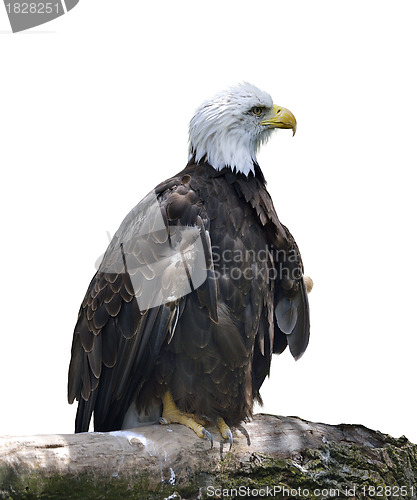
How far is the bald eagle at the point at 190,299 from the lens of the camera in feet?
16.3

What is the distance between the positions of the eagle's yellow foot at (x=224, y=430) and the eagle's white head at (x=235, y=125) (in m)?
1.98

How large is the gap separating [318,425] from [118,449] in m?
1.72

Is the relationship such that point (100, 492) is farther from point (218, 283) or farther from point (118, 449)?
point (218, 283)

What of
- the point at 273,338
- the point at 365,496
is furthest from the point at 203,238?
the point at 365,496

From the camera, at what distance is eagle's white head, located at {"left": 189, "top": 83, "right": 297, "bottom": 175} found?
216 inches

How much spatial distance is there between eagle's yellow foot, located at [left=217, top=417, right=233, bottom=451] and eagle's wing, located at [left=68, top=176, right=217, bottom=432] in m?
0.67

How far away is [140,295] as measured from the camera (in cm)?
498

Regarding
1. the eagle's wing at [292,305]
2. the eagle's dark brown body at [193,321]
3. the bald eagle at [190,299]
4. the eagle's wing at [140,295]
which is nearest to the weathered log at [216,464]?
the bald eagle at [190,299]

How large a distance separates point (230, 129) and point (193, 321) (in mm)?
1639

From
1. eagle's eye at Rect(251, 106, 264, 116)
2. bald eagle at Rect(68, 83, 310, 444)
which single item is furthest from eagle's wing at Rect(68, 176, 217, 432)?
eagle's eye at Rect(251, 106, 264, 116)

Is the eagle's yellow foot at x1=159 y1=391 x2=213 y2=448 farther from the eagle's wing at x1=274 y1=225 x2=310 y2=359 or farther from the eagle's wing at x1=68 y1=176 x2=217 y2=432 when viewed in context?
the eagle's wing at x1=274 y1=225 x2=310 y2=359

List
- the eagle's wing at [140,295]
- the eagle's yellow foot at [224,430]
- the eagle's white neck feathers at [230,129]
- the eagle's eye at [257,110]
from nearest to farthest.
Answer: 1. the eagle's wing at [140,295]
2. the eagle's yellow foot at [224,430]
3. the eagle's white neck feathers at [230,129]
4. the eagle's eye at [257,110]

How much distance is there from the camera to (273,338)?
5.88 metres

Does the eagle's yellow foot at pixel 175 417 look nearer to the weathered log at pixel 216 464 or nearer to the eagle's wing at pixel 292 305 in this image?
the weathered log at pixel 216 464
